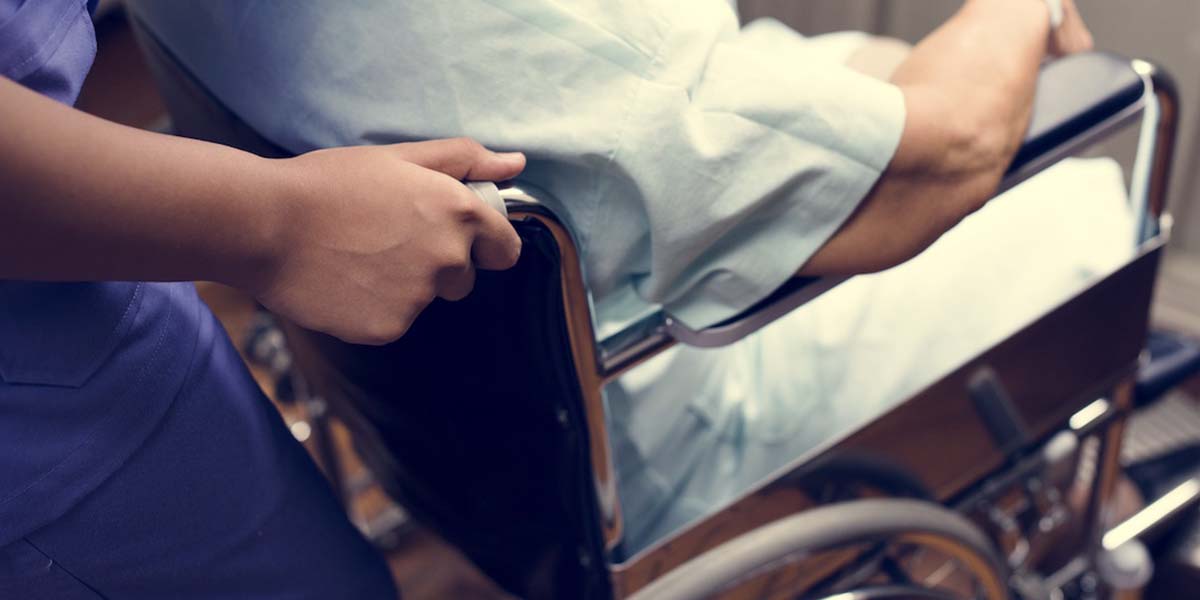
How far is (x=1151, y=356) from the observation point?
0.96m

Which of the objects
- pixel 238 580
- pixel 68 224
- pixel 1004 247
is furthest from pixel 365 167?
pixel 1004 247

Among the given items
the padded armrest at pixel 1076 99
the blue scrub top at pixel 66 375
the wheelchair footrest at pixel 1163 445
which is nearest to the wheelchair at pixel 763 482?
the padded armrest at pixel 1076 99

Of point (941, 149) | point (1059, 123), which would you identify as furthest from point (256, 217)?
point (1059, 123)

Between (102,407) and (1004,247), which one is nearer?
(102,407)

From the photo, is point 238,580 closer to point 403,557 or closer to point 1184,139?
point 403,557

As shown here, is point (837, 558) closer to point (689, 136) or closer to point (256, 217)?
point (689, 136)

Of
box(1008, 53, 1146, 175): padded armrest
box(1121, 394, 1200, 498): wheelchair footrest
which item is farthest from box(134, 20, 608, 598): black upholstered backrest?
box(1121, 394, 1200, 498): wheelchair footrest

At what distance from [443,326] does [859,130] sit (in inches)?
9.7

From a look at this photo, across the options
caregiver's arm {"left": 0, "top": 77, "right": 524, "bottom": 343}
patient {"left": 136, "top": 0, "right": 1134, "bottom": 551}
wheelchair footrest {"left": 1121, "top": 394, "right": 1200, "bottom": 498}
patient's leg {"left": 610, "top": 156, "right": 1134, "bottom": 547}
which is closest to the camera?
caregiver's arm {"left": 0, "top": 77, "right": 524, "bottom": 343}

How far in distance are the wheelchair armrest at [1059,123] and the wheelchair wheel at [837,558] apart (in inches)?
5.1

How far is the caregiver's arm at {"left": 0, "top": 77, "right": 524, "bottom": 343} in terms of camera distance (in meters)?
0.40

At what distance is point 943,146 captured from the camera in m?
0.60

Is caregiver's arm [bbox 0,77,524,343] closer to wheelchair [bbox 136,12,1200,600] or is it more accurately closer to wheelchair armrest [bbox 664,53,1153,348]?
wheelchair [bbox 136,12,1200,600]

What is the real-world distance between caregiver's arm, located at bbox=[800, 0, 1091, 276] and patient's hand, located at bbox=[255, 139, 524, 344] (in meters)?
0.22
